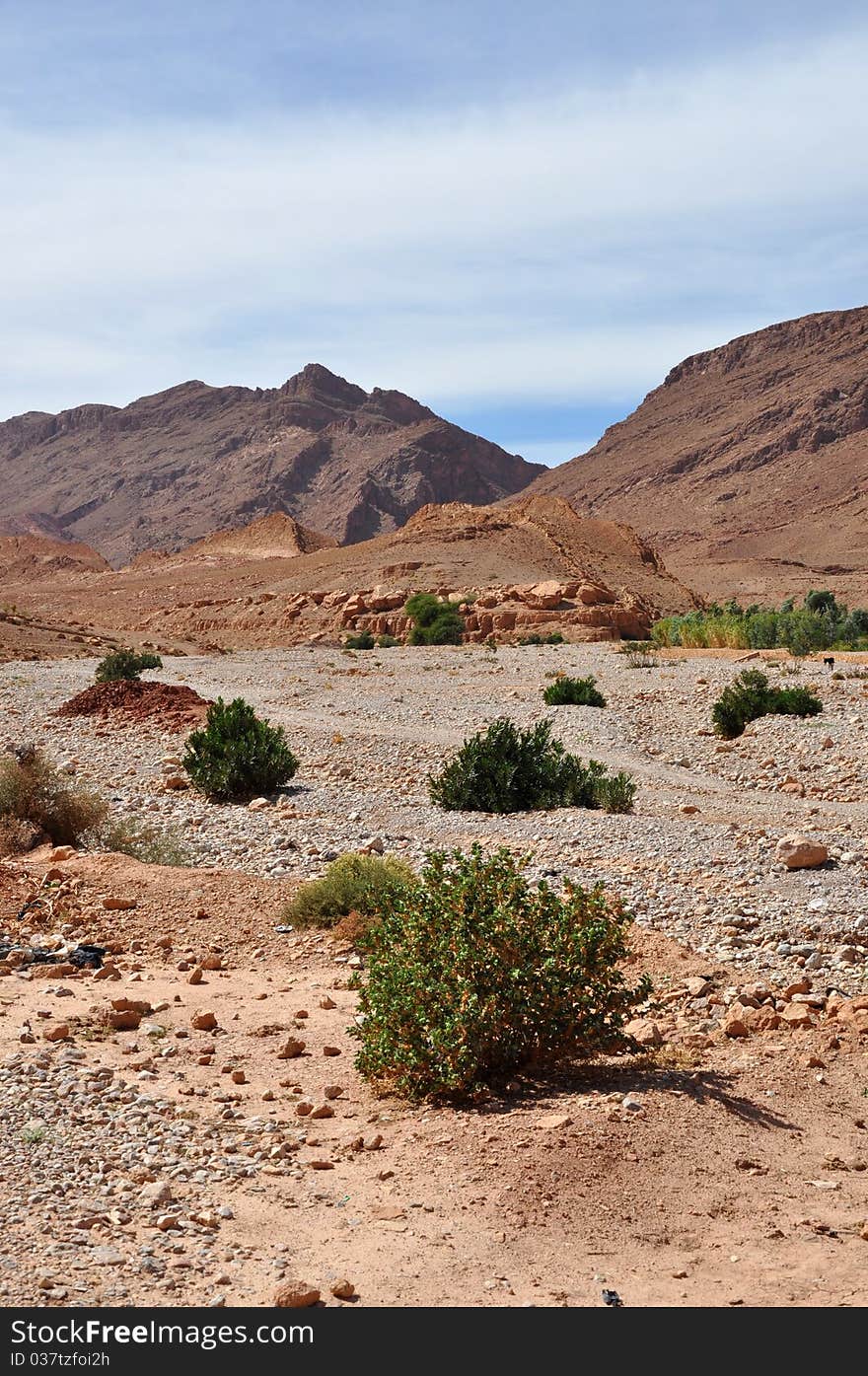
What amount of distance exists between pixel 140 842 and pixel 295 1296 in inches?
326

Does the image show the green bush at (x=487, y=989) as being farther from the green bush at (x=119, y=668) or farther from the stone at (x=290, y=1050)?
the green bush at (x=119, y=668)

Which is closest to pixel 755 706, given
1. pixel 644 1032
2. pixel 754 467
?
pixel 644 1032

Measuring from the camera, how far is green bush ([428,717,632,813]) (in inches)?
521

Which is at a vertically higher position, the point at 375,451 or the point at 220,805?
the point at 375,451

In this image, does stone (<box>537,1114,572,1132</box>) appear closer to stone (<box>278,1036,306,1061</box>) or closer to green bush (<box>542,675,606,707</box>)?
stone (<box>278,1036,306,1061</box>)

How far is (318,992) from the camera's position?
7.88m

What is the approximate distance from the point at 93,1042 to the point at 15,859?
16.4ft

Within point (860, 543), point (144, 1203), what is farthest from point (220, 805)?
point (860, 543)

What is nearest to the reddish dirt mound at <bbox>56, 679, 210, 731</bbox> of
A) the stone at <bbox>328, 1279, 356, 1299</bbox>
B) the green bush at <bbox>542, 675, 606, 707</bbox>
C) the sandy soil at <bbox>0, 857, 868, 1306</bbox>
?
the green bush at <bbox>542, 675, 606, 707</bbox>

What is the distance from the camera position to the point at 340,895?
9.36 metres

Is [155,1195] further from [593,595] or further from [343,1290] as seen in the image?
[593,595]

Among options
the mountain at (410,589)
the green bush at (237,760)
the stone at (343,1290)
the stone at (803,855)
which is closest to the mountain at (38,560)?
the mountain at (410,589)
